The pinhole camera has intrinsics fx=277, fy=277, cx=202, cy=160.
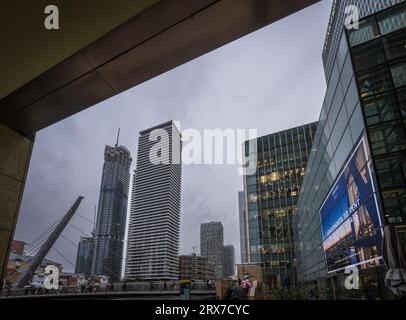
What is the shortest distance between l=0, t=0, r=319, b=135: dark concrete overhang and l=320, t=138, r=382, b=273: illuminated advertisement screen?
1033cm

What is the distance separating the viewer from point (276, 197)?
5584 centimetres

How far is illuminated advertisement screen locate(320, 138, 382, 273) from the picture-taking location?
34.8 feet

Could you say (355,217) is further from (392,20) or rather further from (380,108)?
(392,20)

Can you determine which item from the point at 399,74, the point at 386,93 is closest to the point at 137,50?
the point at 386,93

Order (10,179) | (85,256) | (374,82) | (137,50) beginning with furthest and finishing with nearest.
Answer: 1. (85,256)
2. (374,82)
3. (10,179)
4. (137,50)

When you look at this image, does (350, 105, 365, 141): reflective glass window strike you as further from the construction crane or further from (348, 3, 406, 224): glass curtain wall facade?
the construction crane

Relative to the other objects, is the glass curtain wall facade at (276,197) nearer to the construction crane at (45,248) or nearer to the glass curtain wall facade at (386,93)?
the construction crane at (45,248)

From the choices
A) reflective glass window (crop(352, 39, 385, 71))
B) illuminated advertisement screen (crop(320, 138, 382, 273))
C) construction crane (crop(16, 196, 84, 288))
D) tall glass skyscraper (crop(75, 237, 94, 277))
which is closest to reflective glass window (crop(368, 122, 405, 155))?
illuminated advertisement screen (crop(320, 138, 382, 273))

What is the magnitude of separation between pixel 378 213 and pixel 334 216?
6.49 metres

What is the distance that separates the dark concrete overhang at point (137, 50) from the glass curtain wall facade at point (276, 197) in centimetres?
5219

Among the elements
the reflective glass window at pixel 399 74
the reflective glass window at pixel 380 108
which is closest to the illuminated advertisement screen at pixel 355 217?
the reflective glass window at pixel 380 108

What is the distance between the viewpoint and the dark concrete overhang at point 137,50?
2.17 m

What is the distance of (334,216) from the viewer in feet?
53.6

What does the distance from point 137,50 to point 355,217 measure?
1297cm
